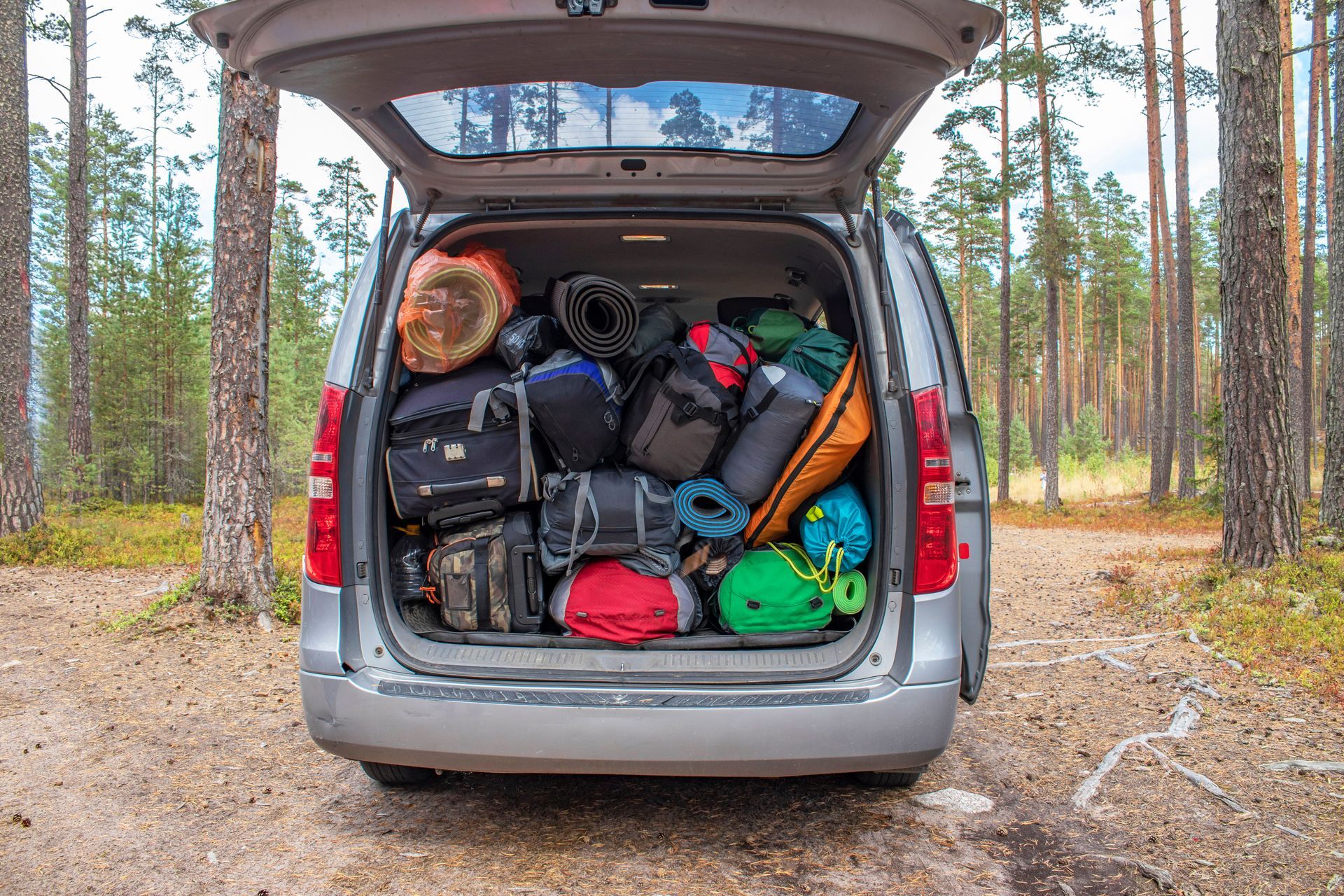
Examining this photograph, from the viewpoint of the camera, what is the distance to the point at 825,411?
2662 mm

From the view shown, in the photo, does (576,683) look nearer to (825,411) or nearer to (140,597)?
(825,411)

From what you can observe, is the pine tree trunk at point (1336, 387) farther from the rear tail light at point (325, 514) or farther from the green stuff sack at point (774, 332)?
the rear tail light at point (325, 514)

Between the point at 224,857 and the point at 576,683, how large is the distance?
1.14 m

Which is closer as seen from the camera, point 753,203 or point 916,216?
point 753,203

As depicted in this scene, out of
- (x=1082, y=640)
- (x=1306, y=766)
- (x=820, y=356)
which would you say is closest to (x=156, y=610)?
(x=820, y=356)

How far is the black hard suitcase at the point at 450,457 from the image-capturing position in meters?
2.60

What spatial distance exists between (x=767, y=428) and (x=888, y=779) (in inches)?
48.1

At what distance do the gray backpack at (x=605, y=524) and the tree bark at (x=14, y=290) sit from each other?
8630mm

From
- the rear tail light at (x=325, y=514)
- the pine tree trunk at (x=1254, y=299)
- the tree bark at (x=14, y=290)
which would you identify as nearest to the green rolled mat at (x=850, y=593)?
the rear tail light at (x=325, y=514)

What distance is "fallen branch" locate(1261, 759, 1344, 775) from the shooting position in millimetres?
2894

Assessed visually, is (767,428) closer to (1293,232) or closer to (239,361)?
(239,361)

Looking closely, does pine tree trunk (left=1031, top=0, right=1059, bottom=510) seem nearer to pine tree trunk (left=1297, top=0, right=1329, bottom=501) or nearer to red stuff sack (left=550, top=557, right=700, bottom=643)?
pine tree trunk (left=1297, top=0, right=1329, bottom=501)

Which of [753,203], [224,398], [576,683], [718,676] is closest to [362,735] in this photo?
[576,683]

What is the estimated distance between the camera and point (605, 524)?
264 centimetres
